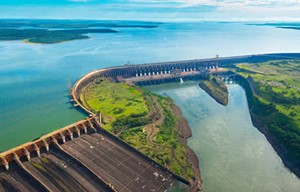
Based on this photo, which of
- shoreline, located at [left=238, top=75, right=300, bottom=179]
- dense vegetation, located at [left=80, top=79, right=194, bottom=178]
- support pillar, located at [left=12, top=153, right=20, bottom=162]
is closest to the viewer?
support pillar, located at [left=12, top=153, right=20, bottom=162]

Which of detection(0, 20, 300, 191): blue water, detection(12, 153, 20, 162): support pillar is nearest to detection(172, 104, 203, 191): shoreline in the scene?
detection(0, 20, 300, 191): blue water

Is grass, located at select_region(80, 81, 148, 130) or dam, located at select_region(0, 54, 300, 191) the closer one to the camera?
dam, located at select_region(0, 54, 300, 191)

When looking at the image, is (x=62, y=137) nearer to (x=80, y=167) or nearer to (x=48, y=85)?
(x=80, y=167)

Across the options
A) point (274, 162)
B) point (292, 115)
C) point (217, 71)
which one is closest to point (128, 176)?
point (274, 162)

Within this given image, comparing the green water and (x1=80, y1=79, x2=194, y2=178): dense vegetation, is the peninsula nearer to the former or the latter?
(x1=80, y1=79, x2=194, y2=178): dense vegetation

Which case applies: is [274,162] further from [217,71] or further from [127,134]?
[217,71]
